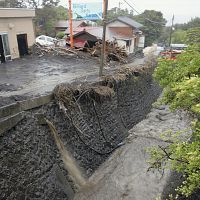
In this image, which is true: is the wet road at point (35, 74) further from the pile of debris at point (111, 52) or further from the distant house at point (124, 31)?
the distant house at point (124, 31)

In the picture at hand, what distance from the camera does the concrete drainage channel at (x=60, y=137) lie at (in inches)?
252

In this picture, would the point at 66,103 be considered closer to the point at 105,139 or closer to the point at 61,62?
the point at 105,139

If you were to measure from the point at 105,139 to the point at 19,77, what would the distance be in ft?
17.8

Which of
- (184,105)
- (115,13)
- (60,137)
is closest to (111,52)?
(60,137)

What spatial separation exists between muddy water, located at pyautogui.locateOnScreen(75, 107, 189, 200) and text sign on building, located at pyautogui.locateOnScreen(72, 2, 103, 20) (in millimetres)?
20908

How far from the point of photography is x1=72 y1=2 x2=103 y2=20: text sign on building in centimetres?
2916

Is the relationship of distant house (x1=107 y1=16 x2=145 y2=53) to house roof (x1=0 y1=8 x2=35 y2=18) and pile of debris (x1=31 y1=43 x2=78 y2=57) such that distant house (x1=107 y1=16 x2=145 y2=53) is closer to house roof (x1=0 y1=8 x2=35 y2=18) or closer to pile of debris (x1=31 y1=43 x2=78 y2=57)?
pile of debris (x1=31 y1=43 x2=78 y2=57)

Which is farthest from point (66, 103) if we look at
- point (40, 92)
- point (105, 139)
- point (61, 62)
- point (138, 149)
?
point (61, 62)

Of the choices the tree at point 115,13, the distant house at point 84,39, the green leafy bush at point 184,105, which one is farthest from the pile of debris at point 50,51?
the tree at point 115,13

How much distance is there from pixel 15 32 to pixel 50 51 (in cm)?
366

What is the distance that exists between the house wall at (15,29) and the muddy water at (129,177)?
34.1 feet

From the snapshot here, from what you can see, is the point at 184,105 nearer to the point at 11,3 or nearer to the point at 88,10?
the point at 88,10

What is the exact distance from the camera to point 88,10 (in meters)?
29.5

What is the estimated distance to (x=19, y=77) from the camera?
466 inches
